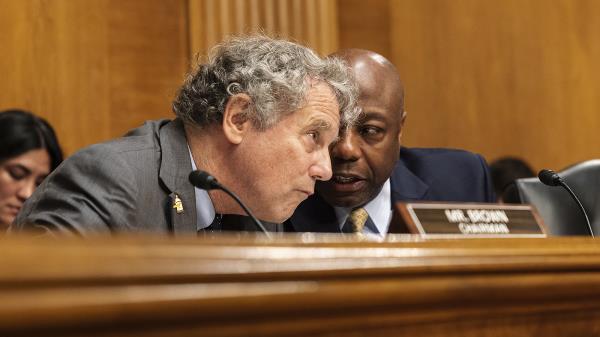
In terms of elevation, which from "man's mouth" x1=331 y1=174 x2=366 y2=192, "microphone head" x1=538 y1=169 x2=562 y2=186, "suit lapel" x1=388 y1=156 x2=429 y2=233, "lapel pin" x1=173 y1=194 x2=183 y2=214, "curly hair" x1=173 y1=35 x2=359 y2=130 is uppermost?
"curly hair" x1=173 y1=35 x2=359 y2=130

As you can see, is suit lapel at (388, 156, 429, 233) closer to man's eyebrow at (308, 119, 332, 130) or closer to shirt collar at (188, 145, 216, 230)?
man's eyebrow at (308, 119, 332, 130)

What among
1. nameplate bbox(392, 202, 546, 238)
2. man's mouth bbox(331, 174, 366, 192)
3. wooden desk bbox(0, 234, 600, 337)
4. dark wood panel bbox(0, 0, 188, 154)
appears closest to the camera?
wooden desk bbox(0, 234, 600, 337)

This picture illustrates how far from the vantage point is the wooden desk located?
0.71m

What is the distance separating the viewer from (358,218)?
2.68 m

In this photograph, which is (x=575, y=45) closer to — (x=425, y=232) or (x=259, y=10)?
(x=259, y=10)

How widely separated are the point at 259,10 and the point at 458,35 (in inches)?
46.7

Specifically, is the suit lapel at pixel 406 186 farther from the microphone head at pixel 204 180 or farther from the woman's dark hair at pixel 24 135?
the woman's dark hair at pixel 24 135

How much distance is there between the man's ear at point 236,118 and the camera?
7.20 ft

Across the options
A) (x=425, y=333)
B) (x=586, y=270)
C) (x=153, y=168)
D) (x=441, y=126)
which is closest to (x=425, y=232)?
(x=586, y=270)

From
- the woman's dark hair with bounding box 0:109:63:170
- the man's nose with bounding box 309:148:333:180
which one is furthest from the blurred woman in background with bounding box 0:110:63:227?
the man's nose with bounding box 309:148:333:180

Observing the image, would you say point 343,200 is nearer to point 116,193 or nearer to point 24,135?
point 116,193

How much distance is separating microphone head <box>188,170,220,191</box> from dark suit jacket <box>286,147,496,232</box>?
0.89 m

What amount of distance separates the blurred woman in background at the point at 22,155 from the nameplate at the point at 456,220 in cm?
203

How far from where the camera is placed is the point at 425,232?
1603mm
